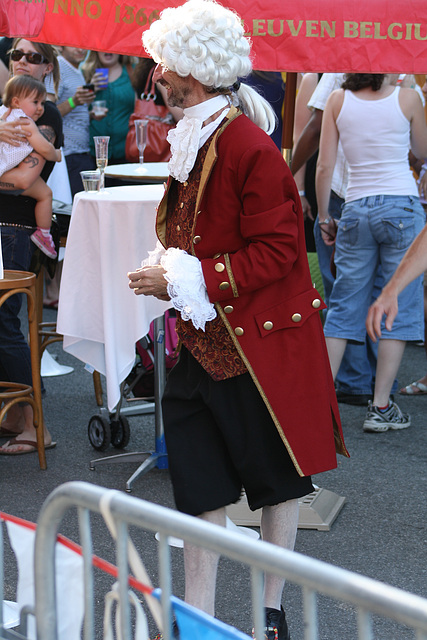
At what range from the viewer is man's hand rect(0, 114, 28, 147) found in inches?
169

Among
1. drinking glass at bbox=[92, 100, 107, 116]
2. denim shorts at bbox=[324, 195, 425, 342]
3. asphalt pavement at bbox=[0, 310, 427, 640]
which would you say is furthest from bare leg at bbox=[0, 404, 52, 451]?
drinking glass at bbox=[92, 100, 107, 116]

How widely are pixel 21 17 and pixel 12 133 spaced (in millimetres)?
1255

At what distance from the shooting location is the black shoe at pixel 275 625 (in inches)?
98.9

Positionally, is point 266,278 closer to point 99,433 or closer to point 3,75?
point 99,433

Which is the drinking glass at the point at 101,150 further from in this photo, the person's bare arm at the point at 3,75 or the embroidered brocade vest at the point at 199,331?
the person's bare arm at the point at 3,75

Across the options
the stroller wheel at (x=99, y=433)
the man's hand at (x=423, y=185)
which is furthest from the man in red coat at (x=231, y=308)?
the man's hand at (x=423, y=185)

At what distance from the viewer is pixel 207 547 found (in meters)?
1.21

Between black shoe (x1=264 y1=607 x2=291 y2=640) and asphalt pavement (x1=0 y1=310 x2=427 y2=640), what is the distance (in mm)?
197

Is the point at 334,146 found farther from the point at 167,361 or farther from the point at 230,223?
the point at 230,223

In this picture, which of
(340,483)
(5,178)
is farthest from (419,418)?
(5,178)

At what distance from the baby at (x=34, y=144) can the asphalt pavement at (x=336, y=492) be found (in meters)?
1.05

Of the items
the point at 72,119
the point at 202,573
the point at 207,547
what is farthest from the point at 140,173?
the point at 72,119

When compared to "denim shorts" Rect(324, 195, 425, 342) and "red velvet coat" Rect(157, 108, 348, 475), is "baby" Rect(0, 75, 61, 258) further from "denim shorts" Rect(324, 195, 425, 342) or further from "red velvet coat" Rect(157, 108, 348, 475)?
"red velvet coat" Rect(157, 108, 348, 475)

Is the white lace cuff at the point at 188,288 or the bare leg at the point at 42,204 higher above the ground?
the bare leg at the point at 42,204
